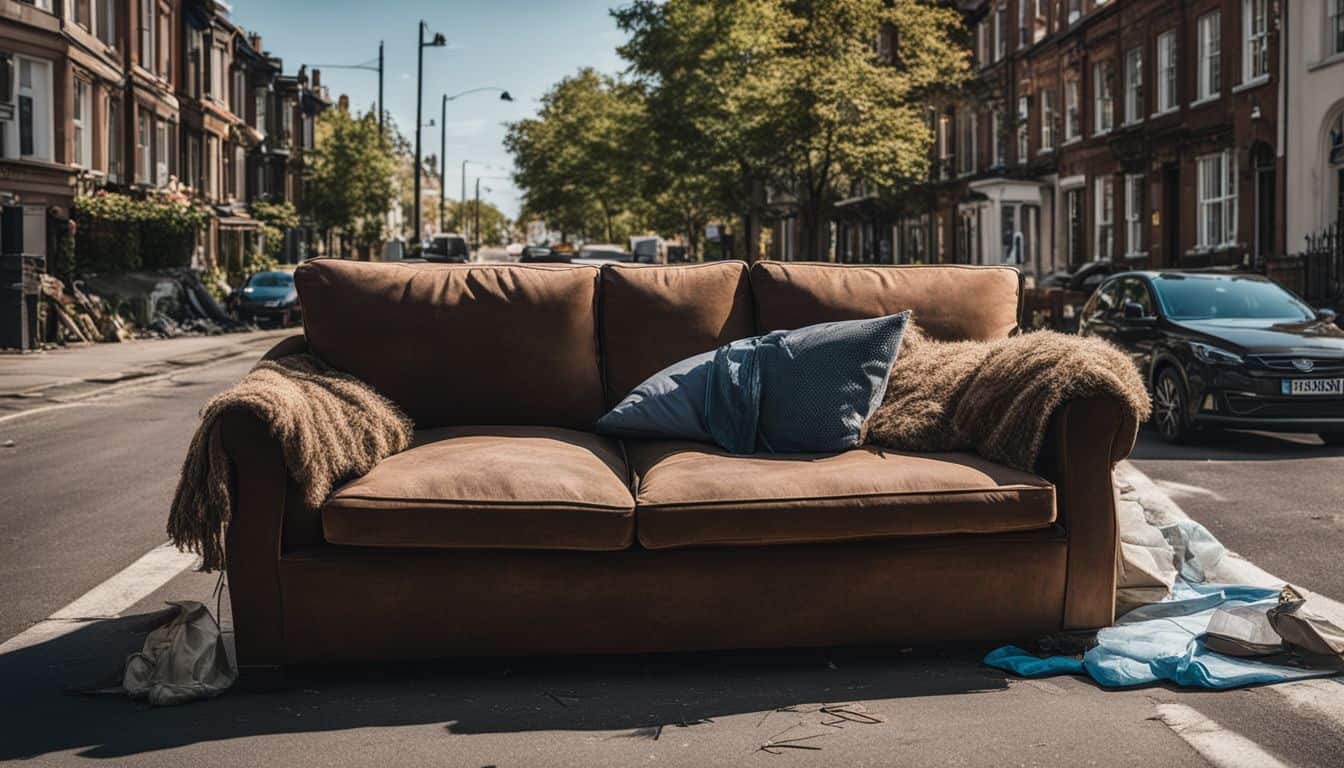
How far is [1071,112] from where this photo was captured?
36906 mm

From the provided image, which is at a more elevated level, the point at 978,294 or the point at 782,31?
the point at 782,31

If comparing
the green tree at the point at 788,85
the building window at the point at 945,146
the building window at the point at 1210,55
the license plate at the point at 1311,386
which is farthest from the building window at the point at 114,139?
the license plate at the point at 1311,386

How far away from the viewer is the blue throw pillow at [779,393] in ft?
17.6

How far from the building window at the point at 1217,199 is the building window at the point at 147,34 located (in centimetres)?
2746

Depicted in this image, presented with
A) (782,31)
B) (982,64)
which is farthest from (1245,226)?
(982,64)

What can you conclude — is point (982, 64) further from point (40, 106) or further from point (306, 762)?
point (306, 762)

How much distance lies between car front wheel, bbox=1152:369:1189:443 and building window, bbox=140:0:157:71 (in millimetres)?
32494

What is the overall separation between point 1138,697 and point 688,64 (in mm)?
36271

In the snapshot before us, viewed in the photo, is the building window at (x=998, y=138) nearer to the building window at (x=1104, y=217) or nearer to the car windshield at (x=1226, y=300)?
the building window at (x=1104, y=217)

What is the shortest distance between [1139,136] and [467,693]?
3036cm

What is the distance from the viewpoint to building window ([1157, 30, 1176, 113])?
30219 mm

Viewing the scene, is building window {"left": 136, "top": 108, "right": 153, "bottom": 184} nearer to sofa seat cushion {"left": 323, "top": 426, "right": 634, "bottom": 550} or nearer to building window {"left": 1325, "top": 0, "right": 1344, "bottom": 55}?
building window {"left": 1325, "top": 0, "right": 1344, "bottom": 55}

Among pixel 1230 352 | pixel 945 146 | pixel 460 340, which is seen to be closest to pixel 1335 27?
pixel 1230 352

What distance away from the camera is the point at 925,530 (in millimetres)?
4617
